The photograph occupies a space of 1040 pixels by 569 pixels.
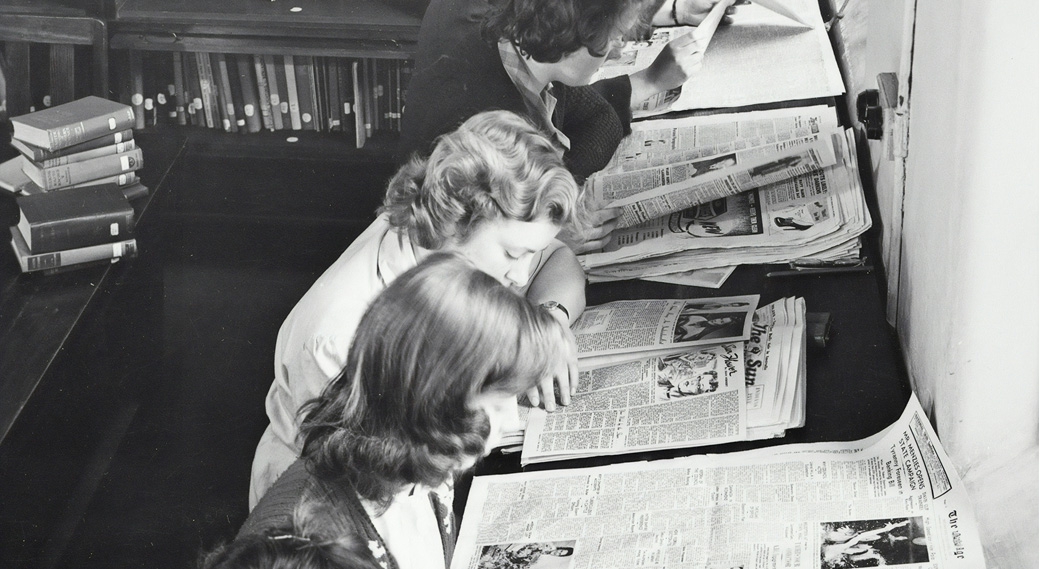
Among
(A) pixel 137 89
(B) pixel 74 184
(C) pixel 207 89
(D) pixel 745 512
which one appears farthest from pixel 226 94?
(D) pixel 745 512

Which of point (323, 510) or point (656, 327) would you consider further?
point (656, 327)

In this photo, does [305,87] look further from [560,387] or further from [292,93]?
[560,387]

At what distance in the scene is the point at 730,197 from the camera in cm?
144

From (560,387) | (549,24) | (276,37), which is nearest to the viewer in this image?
(560,387)

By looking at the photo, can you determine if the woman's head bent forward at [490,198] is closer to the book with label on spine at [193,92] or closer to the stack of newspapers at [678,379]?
the stack of newspapers at [678,379]

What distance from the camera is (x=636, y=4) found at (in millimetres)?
1331

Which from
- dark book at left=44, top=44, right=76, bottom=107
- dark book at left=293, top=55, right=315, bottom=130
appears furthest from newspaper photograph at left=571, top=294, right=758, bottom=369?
dark book at left=44, top=44, right=76, bottom=107

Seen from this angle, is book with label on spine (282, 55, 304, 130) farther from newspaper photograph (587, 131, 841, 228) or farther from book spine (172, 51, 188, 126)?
newspaper photograph (587, 131, 841, 228)

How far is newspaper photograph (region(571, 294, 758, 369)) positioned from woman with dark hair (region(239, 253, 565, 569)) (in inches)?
13.2

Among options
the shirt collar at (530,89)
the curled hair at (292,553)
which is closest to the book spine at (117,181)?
the shirt collar at (530,89)

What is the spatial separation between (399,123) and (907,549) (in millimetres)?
787

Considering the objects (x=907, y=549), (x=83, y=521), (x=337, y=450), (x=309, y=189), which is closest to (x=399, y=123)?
(x=309, y=189)

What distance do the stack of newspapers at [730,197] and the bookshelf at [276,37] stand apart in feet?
1.09

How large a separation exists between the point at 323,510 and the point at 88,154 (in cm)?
96
